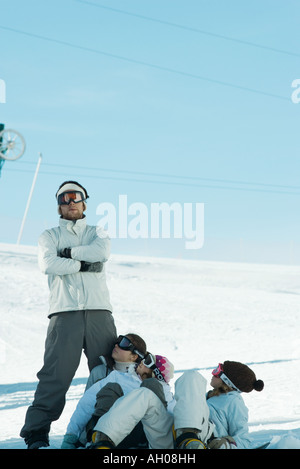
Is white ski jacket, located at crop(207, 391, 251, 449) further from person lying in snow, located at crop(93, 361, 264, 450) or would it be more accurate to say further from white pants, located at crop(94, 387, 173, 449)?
white pants, located at crop(94, 387, 173, 449)

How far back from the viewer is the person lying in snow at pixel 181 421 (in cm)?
330

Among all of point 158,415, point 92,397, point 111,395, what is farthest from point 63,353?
point 158,415

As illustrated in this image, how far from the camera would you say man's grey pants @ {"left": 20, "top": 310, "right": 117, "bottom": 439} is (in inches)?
173

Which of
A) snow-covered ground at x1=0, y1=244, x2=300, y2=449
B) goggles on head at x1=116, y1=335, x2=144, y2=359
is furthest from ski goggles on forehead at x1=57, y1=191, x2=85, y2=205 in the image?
snow-covered ground at x1=0, y1=244, x2=300, y2=449

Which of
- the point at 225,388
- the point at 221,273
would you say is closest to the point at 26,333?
the point at 225,388

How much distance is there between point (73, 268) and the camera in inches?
179

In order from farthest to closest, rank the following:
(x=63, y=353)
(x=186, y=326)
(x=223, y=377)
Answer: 1. (x=186, y=326)
2. (x=63, y=353)
3. (x=223, y=377)

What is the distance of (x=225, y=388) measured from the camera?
161 inches

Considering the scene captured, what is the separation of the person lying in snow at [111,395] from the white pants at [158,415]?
17 cm

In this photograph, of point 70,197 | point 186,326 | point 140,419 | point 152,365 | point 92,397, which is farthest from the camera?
point 186,326

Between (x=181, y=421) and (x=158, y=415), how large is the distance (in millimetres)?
186

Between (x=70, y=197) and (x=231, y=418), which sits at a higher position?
(x=70, y=197)

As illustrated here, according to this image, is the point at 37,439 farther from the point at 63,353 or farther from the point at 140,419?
the point at 140,419
